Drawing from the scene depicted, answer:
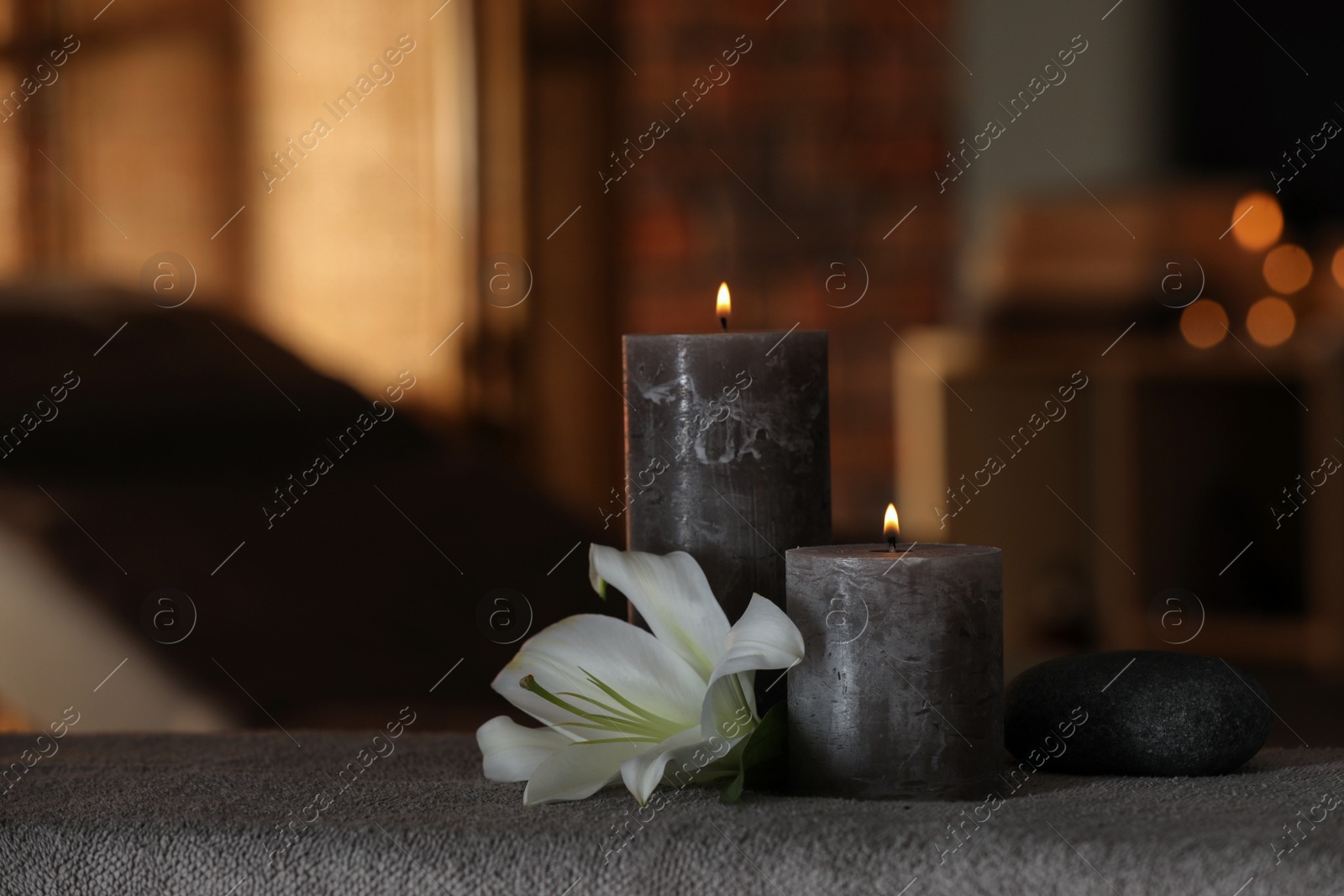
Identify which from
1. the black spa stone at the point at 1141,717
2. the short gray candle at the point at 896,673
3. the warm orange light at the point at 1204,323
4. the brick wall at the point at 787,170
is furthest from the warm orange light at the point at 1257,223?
the short gray candle at the point at 896,673

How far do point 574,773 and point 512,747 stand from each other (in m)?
0.06

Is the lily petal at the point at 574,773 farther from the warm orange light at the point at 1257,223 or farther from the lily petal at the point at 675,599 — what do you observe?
the warm orange light at the point at 1257,223

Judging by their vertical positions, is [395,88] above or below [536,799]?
above

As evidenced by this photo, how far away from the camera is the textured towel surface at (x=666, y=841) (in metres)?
0.43

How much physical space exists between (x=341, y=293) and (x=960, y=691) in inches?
90.6

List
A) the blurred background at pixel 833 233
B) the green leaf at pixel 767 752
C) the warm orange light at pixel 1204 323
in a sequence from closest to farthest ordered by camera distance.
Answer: the green leaf at pixel 767 752 < the blurred background at pixel 833 233 < the warm orange light at pixel 1204 323

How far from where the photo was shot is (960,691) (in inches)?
20.2

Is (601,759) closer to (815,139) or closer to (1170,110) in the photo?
(815,139)

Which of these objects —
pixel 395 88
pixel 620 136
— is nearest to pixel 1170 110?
pixel 620 136

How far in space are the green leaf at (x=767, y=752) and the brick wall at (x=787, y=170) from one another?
223 centimetres

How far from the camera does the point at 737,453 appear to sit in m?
0.58

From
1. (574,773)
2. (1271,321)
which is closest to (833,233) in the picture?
(1271,321)

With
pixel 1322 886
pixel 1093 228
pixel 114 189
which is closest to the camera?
pixel 1322 886

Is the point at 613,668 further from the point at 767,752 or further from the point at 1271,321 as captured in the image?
the point at 1271,321
